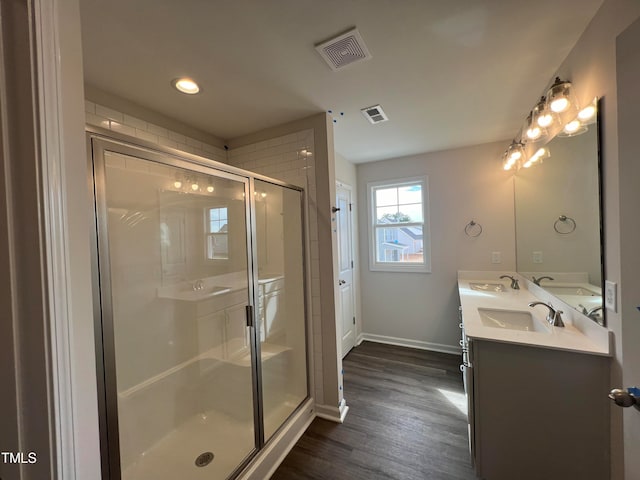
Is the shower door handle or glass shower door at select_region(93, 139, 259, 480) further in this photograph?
the shower door handle

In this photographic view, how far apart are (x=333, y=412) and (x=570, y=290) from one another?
6.42ft

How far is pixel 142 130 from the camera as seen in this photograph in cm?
186

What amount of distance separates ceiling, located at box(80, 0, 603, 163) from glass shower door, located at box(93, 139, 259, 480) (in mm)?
631

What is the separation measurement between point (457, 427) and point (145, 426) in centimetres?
228

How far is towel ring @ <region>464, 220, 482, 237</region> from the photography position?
2908 millimetres

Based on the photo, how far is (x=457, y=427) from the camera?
6.26 ft

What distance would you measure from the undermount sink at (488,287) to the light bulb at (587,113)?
1683 millimetres

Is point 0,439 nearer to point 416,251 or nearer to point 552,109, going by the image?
point 552,109

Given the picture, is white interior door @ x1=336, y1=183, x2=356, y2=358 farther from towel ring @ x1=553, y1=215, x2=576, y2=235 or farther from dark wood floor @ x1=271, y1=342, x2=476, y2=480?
towel ring @ x1=553, y1=215, x2=576, y2=235

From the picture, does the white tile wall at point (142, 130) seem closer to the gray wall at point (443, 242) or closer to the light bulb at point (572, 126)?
the gray wall at point (443, 242)

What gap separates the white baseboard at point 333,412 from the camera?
6.68 ft

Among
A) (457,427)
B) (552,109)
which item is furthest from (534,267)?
(457,427)

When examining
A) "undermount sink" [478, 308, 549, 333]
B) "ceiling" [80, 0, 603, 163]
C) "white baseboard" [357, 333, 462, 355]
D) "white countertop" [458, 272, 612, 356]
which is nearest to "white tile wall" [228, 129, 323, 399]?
"ceiling" [80, 0, 603, 163]

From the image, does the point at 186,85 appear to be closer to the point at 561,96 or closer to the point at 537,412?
the point at 561,96
